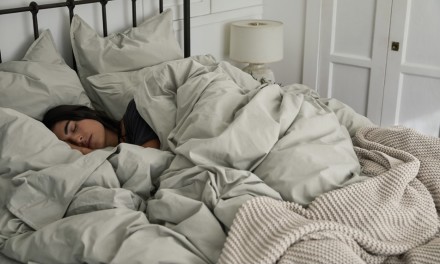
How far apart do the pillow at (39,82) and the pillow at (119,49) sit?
113mm

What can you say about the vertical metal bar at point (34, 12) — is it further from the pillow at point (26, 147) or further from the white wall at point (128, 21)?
the pillow at point (26, 147)

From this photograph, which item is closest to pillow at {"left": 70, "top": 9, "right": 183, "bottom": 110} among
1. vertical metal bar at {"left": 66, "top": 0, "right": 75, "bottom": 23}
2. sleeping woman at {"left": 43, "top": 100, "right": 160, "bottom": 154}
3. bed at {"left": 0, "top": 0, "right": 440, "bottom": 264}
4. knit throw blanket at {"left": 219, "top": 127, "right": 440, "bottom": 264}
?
vertical metal bar at {"left": 66, "top": 0, "right": 75, "bottom": 23}

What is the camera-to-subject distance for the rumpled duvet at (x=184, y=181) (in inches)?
48.4

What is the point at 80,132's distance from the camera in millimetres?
1747

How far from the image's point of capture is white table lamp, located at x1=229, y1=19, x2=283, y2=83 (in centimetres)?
277

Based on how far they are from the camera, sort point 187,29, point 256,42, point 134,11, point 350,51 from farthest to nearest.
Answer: point 350,51 < point 256,42 < point 187,29 < point 134,11

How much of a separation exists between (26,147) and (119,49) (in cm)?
69

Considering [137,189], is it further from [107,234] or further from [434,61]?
[434,61]

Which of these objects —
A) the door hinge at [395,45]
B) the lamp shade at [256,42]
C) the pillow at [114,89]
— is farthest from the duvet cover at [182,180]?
the door hinge at [395,45]

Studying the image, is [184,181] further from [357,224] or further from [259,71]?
[259,71]

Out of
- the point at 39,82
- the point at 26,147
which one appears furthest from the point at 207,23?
the point at 26,147

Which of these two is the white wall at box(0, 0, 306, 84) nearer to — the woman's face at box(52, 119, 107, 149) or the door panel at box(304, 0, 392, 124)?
the door panel at box(304, 0, 392, 124)

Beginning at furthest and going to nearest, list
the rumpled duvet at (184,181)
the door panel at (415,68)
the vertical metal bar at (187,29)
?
1. the door panel at (415,68)
2. the vertical metal bar at (187,29)
3. the rumpled duvet at (184,181)

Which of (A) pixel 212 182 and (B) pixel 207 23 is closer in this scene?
(A) pixel 212 182
